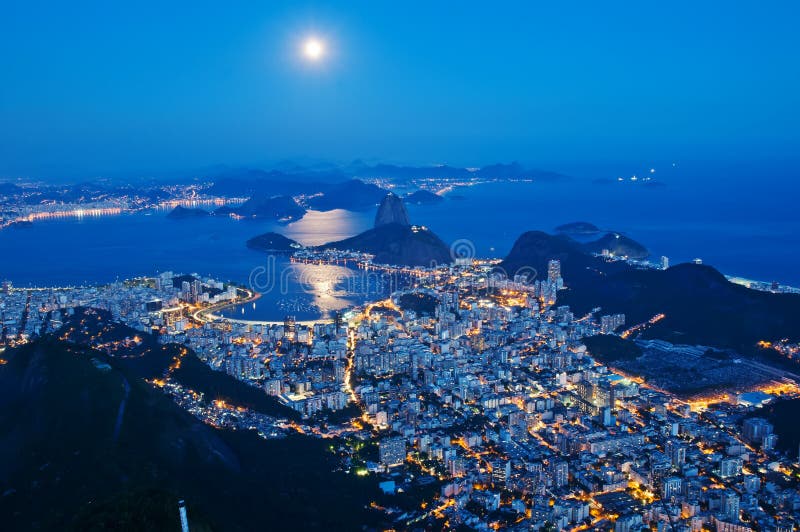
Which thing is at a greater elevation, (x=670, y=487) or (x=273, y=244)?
(x=273, y=244)

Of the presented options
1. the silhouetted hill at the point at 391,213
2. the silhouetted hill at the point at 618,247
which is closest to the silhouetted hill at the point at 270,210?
the silhouetted hill at the point at 391,213

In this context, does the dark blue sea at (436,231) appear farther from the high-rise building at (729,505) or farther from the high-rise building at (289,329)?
the high-rise building at (729,505)

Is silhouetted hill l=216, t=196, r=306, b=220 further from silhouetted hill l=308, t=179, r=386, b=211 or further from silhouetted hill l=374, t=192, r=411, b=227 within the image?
silhouetted hill l=374, t=192, r=411, b=227

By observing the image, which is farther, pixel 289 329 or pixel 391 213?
pixel 391 213

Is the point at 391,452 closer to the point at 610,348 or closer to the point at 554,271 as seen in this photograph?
the point at 610,348

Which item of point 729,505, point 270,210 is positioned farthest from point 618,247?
point 270,210

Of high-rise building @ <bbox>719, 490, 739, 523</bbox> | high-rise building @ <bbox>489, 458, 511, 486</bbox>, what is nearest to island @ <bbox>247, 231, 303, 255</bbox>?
high-rise building @ <bbox>489, 458, 511, 486</bbox>

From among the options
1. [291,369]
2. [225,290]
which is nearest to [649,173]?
[225,290]

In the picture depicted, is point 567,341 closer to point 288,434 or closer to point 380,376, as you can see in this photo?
point 380,376
